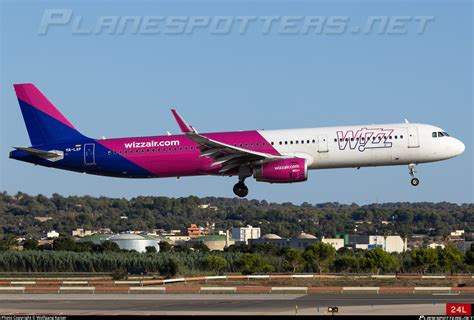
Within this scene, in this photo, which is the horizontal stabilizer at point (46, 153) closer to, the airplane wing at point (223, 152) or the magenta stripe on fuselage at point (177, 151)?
the magenta stripe on fuselage at point (177, 151)

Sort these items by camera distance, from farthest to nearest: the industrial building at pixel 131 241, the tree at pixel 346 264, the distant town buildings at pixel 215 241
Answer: the distant town buildings at pixel 215 241 < the industrial building at pixel 131 241 < the tree at pixel 346 264

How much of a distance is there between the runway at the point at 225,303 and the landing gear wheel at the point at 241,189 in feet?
37.7

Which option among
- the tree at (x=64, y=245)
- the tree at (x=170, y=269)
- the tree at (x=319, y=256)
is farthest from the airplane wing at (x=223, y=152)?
the tree at (x=64, y=245)

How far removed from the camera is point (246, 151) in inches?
2623

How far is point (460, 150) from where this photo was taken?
68.5 meters

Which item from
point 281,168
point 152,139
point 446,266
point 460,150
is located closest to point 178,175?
point 152,139

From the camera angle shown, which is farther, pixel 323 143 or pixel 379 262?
pixel 379 262

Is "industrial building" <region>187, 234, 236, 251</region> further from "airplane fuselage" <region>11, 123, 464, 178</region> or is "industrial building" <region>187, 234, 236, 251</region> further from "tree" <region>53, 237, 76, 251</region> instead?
"airplane fuselage" <region>11, 123, 464, 178</region>

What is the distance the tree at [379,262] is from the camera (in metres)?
98.0

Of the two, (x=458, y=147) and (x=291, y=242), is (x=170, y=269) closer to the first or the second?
(x=458, y=147)

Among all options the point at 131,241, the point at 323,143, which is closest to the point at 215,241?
the point at 131,241

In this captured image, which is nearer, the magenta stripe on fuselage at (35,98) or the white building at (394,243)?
the magenta stripe on fuselage at (35,98)

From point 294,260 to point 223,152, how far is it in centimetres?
3728

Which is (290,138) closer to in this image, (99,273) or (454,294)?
(454,294)
